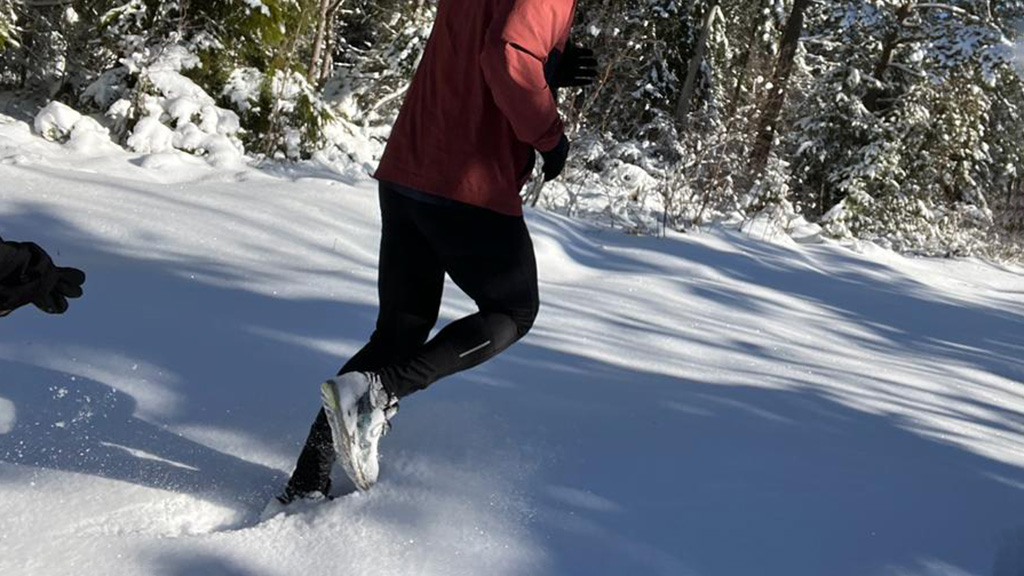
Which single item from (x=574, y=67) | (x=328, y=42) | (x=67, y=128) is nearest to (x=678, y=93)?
(x=328, y=42)

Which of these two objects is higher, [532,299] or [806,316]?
[532,299]

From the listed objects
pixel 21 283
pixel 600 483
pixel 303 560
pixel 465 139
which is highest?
pixel 465 139

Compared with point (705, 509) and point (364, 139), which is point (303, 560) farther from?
point (364, 139)

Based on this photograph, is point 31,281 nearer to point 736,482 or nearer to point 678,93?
point 736,482

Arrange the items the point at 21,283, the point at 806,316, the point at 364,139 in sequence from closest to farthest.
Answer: the point at 21,283 < the point at 806,316 < the point at 364,139

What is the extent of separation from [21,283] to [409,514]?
0.88 metres

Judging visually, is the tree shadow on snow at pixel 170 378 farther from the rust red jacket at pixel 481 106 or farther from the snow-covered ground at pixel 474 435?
the rust red jacket at pixel 481 106

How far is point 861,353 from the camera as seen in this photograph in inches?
147

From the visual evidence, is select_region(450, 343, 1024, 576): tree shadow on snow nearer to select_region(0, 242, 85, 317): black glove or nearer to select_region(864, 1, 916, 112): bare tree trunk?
select_region(0, 242, 85, 317): black glove

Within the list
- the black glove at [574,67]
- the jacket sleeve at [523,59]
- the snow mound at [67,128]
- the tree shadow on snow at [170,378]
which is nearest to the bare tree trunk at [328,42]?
the snow mound at [67,128]

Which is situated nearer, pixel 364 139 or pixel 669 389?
pixel 669 389

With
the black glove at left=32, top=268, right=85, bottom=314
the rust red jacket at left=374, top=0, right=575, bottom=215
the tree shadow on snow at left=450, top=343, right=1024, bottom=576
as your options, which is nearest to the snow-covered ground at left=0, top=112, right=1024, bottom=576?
the tree shadow on snow at left=450, top=343, right=1024, bottom=576

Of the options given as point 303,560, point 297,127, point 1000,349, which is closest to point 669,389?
point 303,560

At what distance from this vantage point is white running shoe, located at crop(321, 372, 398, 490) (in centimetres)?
168
